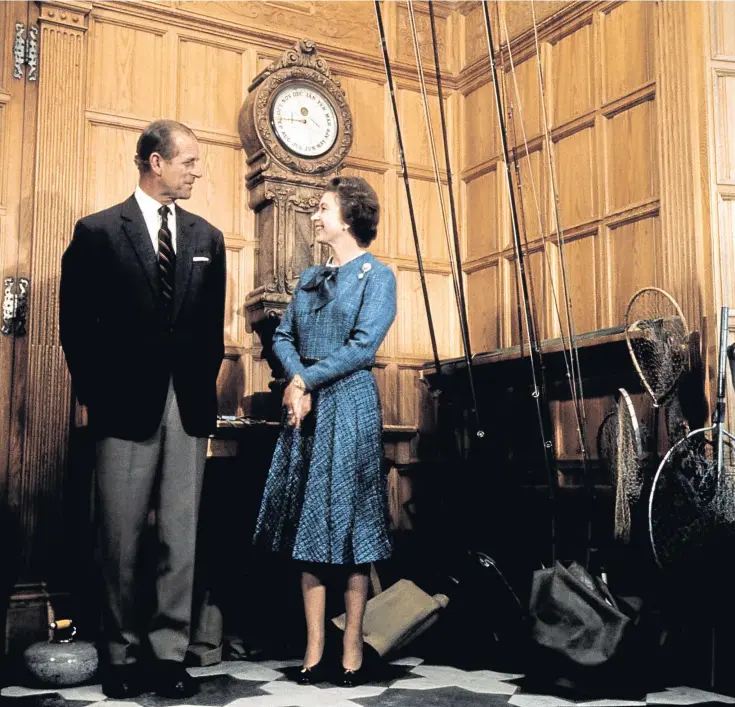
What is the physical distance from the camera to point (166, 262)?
2.93 m

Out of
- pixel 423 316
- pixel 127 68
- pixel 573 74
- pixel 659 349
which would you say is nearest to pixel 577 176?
pixel 573 74

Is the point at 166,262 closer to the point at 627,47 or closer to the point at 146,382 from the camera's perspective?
the point at 146,382

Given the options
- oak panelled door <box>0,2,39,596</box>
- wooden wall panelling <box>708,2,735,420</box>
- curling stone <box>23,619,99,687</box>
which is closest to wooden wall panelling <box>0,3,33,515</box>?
oak panelled door <box>0,2,39,596</box>

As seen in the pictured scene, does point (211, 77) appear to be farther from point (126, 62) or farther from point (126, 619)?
point (126, 619)

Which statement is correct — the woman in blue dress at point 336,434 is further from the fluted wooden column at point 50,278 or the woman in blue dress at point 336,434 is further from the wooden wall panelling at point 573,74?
Result: the wooden wall panelling at point 573,74

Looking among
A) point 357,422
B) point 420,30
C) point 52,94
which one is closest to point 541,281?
point 420,30

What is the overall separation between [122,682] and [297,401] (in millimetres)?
964

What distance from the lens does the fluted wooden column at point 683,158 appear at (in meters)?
3.69

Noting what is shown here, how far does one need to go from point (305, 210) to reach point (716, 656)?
8.75 ft

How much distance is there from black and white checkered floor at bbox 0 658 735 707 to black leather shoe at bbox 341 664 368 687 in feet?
0.07

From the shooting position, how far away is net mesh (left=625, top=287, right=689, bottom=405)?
3.35 metres

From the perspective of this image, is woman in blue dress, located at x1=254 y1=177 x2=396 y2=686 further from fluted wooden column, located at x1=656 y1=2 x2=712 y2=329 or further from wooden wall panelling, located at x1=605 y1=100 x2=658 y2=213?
wooden wall panelling, located at x1=605 y1=100 x2=658 y2=213

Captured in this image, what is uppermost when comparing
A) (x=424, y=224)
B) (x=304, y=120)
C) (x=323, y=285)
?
(x=304, y=120)

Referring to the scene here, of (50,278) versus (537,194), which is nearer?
(50,278)
